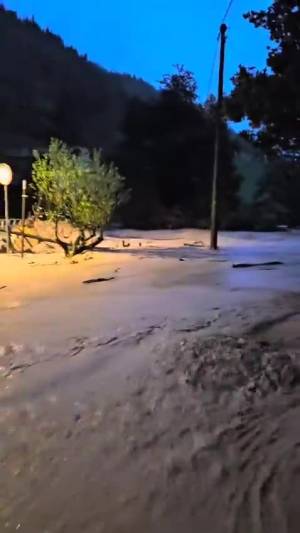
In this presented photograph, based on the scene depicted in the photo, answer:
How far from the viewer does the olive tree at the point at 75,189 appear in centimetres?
1018

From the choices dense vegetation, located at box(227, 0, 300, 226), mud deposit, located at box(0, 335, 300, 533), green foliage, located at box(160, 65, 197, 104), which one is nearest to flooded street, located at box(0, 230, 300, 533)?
mud deposit, located at box(0, 335, 300, 533)

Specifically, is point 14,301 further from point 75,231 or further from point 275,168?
point 275,168

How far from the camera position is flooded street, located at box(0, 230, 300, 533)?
214cm

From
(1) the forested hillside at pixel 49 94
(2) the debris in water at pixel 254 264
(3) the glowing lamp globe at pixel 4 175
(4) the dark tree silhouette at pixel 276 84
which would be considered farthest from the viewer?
(1) the forested hillside at pixel 49 94

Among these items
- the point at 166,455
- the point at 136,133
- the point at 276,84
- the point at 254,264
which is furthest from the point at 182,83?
the point at 166,455

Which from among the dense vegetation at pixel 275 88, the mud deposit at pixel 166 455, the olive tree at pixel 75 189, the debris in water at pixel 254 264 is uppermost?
the dense vegetation at pixel 275 88

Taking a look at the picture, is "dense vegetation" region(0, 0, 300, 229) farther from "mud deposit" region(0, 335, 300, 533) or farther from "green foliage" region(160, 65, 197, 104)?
"mud deposit" region(0, 335, 300, 533)

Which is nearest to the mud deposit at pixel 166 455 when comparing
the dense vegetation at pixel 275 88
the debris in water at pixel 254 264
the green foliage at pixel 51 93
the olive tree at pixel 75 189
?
the debris in water at pixel 254 264

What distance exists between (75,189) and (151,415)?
7763 mm

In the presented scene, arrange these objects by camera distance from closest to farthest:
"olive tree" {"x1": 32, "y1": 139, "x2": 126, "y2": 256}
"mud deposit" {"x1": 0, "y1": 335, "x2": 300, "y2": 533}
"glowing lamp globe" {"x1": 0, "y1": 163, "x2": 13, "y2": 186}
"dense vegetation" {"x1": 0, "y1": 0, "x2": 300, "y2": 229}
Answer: "mud deposit" {"x1": 0, "y1": 335, "x2": 300, "y2": 533} < "olive tree" {"x1": 32, "y1": 139, "x2": 126, "y2": 256} < "glowing lamp globe" {"x1": 0, "y1": 163, "x2": 13, "y2": 186} < "dense vegetation" {"x1": 0, "y1": 0, "x2": 300, "y2": 229}

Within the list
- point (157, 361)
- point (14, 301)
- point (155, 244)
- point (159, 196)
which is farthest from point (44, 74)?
point (157, 361)

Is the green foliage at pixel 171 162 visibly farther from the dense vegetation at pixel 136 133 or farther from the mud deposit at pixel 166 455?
the mud deposit at pixel 166 455

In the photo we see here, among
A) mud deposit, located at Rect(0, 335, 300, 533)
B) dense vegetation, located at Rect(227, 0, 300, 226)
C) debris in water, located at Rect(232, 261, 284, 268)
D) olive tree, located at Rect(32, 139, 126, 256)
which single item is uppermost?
dense vegetation, located at Rect(227, 0, 300, 226)

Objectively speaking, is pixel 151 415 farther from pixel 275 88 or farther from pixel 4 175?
pixel 4 175
